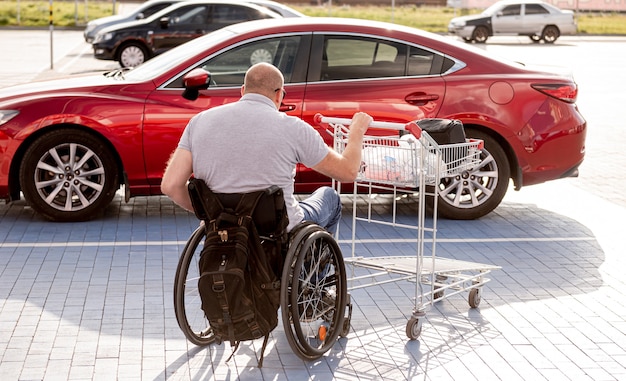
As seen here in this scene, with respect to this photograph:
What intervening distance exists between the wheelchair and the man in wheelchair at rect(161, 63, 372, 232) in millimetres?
124

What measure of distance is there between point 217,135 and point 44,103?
3912mm

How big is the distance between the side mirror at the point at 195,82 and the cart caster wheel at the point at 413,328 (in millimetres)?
3052

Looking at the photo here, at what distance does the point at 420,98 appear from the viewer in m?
9.48

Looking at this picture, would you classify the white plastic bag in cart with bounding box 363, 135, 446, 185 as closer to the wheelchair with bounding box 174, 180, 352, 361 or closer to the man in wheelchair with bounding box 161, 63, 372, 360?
the man in wheelchair with bounding box 161, 63, 372, 360

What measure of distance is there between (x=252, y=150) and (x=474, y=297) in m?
1.98

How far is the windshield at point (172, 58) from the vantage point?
9445mm

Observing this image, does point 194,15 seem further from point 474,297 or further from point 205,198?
point 205,198

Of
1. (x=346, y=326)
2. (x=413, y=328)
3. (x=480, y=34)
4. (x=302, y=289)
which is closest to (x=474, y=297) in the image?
(x=413, y=328)

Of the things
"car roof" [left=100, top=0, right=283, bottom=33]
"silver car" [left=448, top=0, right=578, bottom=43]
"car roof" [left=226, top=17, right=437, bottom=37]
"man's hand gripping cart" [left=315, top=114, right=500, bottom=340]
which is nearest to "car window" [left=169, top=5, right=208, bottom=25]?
"car roof" [left=100, top=0, right=283, bottom=33]

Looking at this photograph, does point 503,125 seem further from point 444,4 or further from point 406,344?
point 444,4

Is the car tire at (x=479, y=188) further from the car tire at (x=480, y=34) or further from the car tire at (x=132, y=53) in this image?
the car tire at (x=480, y=34)

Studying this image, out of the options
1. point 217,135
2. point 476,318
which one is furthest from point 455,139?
point 217,135

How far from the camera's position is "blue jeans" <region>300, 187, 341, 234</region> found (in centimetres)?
605

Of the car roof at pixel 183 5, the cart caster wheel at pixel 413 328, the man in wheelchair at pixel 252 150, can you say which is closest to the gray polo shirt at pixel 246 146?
the man in wheelchair at pixel 252 150
